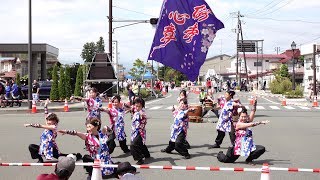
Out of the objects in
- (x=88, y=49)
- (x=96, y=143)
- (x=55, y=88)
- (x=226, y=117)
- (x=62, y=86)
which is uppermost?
(x=88, y=49)

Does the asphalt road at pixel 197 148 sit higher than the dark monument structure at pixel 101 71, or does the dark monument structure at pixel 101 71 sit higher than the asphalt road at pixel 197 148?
the dark monument structure at pixel 101 71

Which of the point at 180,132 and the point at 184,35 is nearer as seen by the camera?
the point at 184,35

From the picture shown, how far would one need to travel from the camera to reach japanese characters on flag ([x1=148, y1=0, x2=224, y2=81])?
392 inches

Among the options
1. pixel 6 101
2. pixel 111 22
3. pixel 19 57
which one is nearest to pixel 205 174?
pixel 6 101

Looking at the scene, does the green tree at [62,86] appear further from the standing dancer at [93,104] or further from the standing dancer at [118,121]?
the standing dancer at [118,121]

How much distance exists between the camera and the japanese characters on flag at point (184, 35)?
32.7ft

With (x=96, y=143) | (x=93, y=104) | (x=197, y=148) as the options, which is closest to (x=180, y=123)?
(x=197, y=148)

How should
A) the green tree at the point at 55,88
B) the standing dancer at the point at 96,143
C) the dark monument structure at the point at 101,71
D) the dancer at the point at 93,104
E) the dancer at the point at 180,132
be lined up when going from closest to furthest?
the standing dancer at the point at 96,143
the dancer at the point at 180,132
the dancer at the point at 93,104
the dark monument structure at the point at 101,71
the green tree at the point at 55,88

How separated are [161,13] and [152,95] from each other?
121ft


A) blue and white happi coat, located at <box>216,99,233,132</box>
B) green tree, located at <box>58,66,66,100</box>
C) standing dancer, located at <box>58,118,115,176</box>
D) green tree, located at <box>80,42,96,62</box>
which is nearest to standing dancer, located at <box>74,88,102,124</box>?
blue and white happi coat, located at <box>216,99,233,132</box>

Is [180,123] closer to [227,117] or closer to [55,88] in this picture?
[227,117]

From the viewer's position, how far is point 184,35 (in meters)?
10.1

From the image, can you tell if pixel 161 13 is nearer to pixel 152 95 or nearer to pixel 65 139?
pixel 65 139

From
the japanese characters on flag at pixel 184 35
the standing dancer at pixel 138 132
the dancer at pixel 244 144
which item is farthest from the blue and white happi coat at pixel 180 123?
the dancer at pixel 244 144
